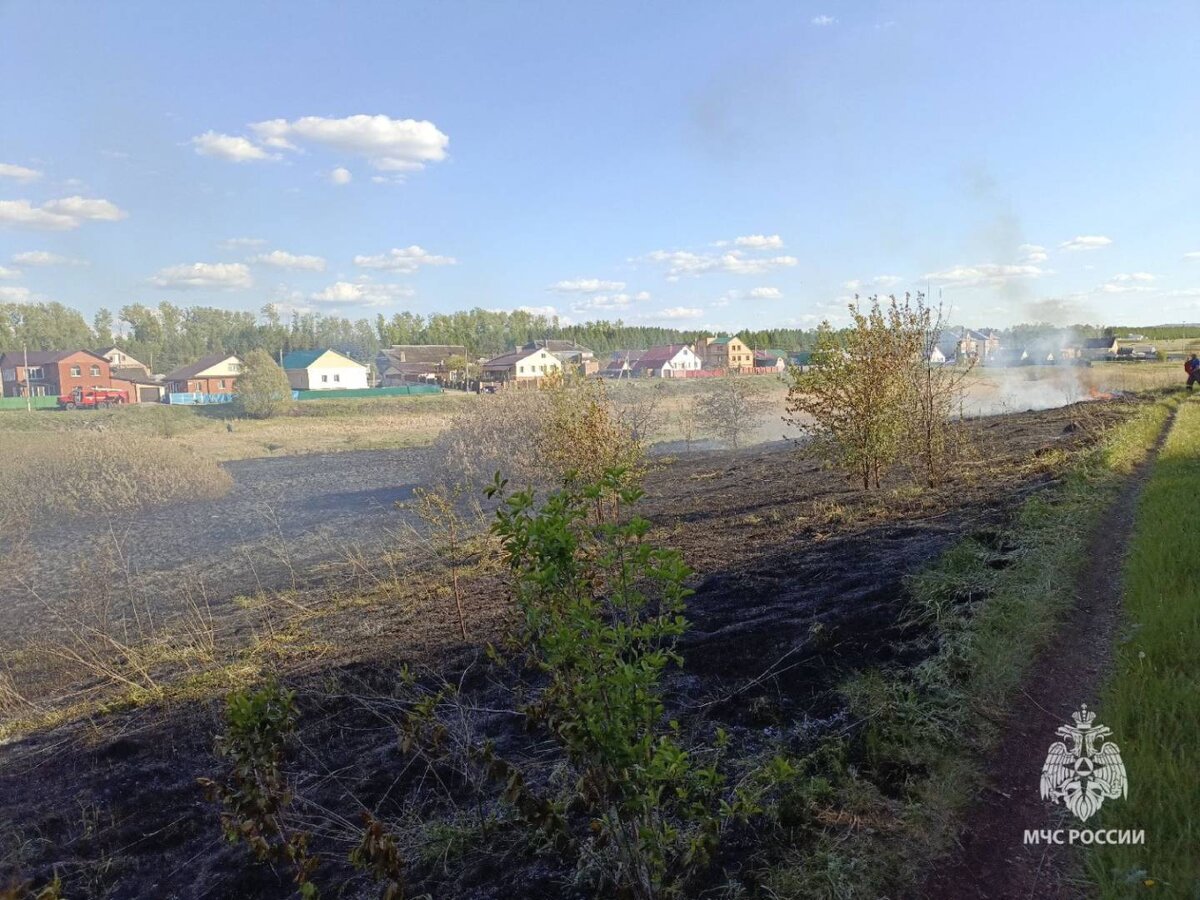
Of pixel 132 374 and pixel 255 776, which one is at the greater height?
pixel 132 374

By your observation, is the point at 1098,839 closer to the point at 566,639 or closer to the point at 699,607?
the point at 566,639

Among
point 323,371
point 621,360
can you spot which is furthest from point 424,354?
point 621,360

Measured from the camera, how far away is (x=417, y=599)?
9.77 m

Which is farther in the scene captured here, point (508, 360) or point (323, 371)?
point (508, 360)

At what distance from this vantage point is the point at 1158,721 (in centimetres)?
343

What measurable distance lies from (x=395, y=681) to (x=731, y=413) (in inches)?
940

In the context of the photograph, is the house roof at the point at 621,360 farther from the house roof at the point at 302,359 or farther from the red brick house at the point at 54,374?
the red brick house at the point at 54,374

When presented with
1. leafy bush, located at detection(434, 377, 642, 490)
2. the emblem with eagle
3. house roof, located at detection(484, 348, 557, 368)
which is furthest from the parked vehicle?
the emblem with eagle

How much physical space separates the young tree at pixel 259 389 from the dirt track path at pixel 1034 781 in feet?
161

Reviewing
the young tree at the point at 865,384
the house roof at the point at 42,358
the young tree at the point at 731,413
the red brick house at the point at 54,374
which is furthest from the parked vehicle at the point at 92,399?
the young tree at the point at 865,384

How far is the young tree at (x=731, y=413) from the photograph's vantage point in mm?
29172

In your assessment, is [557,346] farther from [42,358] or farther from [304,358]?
[42,358]

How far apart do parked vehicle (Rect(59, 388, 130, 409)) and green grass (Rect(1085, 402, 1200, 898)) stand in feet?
188

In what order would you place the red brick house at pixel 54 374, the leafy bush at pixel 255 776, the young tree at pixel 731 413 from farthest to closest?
the red brick house at pixel 54 374
the young tree at pixel 731 413
the leafy bush at pixel 255 776
